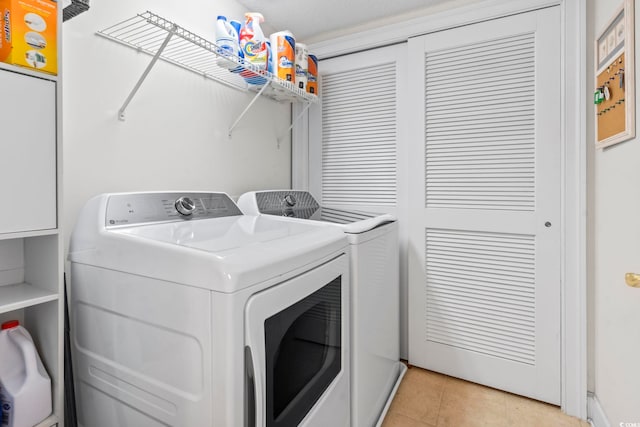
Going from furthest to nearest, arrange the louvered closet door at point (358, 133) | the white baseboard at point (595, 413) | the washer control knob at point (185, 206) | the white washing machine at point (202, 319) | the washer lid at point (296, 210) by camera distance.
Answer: the louvered closet door at point (358, 133)
the washer lid at point (296, 210)
the white baseboard at point (595, 413)
the washer control knob at point (185, 206)
the white washing machine at point (202, 319)

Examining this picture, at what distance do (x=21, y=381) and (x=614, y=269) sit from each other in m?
2.34

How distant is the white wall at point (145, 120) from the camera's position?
1.31 m

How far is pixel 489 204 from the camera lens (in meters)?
2.06

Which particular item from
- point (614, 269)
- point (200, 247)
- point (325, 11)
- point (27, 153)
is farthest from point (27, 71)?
point (614, 269)

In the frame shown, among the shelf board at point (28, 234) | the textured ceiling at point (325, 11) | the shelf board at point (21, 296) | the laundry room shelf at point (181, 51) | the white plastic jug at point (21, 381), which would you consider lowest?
the white plastic jug at point (21, 381)

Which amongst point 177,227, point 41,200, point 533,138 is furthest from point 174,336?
point 533,138

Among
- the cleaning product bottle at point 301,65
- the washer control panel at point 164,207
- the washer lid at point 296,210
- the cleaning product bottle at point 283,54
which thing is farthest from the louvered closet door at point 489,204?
the washer control panel at point 164,207

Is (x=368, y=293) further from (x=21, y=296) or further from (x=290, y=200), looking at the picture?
(x=21, y=296)

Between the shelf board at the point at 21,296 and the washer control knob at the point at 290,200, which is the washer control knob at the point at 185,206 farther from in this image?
the washer control knob at the point at 290,200

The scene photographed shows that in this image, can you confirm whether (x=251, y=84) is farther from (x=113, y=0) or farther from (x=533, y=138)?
(x=533, y=138)

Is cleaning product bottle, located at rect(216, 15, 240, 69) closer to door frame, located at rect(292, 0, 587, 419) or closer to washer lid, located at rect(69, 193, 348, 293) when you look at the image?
washer lid, located at rect(69, 193, 348, 293)

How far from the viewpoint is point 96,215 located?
1158 millimetres

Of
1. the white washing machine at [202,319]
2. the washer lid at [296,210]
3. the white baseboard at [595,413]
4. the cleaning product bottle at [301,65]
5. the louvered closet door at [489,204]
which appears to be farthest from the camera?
the cleaning product bottle at [301,65]

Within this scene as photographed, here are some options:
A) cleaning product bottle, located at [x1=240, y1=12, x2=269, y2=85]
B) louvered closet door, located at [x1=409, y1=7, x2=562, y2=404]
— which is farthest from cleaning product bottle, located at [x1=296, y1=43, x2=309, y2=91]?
louvered closet door, located at [x1=409, y1=7, x2=562, y2=404]
